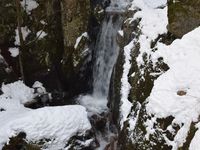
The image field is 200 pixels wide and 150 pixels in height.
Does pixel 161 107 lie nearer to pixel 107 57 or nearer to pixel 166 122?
pixel 166 122

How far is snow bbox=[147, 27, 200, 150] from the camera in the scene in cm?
668

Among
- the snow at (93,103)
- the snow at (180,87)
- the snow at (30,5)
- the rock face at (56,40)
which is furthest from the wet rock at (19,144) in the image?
the snow at (30,5)

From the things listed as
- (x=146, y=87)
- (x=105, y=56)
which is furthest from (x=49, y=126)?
(x=105, y=56)

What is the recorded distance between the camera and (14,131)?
388 inches

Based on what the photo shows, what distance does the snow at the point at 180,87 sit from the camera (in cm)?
668

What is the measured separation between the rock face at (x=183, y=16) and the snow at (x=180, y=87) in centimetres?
40

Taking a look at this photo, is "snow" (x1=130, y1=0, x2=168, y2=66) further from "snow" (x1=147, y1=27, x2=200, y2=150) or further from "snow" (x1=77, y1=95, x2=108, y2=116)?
"snow" (x1=77, y1=95, x2=108, y2=116)

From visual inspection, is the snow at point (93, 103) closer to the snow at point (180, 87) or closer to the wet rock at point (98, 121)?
the wet rock at point (98, 121)

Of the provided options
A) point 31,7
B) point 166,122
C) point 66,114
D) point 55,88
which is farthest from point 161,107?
point 31,7

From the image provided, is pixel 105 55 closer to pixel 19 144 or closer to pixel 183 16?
pixel 183 16

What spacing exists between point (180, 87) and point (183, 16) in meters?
2.53

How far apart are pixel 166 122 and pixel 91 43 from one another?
26.6 feet

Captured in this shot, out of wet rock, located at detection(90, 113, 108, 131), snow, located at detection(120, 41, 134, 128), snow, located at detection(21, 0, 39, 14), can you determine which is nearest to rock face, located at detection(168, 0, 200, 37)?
snow, located at detection(120, 41, 134, 128)

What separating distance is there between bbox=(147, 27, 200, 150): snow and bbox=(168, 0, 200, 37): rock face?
0.40 meters
